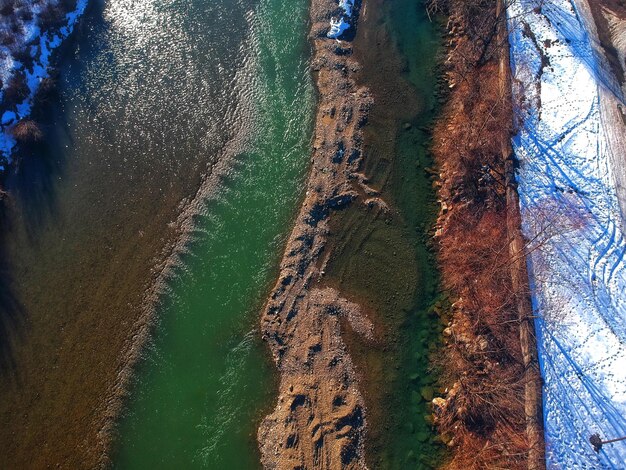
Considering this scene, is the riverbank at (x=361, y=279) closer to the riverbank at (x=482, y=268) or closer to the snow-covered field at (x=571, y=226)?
the riverbank at (x=482, y=268)

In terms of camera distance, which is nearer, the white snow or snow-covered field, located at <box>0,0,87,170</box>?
snow-covered field, located at <box>0,0,87,170</box>

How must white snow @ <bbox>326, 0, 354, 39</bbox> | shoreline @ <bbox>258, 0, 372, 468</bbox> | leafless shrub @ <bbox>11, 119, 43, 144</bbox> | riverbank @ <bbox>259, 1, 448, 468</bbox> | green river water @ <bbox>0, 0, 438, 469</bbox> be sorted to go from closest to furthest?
shoreline @ <bbox>258, 0, 372, 468</bbox> → riverbank @ <bbox>259, 1, 448, 468</bbox> → green river water @ <bbox>0, 0, 438, 469</bbox> → leafless shrub @ <bbox>11, 119, 43, 144</bbox> → white snow @ <bbox>326, 0, 354, 39</bbox>

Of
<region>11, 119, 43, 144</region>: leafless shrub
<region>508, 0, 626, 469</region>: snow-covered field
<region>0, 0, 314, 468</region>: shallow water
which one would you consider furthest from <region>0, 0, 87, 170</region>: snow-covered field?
<region>508, 0, 626, 469</region>: snow-covered field

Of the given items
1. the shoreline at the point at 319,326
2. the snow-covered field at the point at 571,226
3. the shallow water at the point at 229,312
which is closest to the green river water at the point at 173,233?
the shallow water at the point at 229,312

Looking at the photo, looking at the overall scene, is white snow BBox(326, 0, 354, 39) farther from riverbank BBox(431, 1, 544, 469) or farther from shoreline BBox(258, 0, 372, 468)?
riverbank BBox(431, 1, 544, 469)

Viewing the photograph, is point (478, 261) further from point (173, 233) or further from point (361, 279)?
point (173, 233)

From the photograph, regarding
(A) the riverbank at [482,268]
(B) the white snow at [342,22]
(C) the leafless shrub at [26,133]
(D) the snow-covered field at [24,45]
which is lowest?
(A) the riverbank at [482,268]
